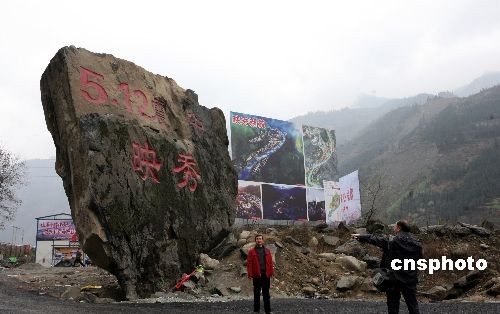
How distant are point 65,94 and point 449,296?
1143cm

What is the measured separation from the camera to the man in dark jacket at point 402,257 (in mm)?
6398

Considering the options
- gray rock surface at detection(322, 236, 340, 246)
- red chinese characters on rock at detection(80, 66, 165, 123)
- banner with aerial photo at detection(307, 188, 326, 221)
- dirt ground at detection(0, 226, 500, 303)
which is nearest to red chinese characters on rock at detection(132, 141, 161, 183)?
red chinese characters on rock at detection(80, 66, 165, 123)

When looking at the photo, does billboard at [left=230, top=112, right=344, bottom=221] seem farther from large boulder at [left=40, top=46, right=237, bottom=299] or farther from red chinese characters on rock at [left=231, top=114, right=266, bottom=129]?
large boulder at [left=40, top=46, right=237, bottom=299]

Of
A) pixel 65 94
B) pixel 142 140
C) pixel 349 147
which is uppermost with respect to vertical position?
pixel 349 147

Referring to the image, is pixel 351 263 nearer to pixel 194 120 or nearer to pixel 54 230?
pixel 194 120

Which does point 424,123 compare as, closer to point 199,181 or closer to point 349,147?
point 349,147

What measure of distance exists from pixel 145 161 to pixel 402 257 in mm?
7667

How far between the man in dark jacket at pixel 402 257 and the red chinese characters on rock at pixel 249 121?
19.9 metres

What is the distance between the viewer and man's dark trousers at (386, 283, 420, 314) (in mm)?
6434

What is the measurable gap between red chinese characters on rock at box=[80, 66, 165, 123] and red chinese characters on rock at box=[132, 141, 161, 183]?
1.07 metres

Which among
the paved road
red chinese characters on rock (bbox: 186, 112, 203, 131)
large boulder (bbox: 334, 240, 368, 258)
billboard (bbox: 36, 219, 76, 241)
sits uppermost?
red chinese characters on rock (bbox: 186, 112, 203, 131)

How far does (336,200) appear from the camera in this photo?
102ft

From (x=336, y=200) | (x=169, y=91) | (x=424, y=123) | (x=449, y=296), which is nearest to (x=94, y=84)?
(x=169, y=91)

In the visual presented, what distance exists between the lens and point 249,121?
26.7 metres
